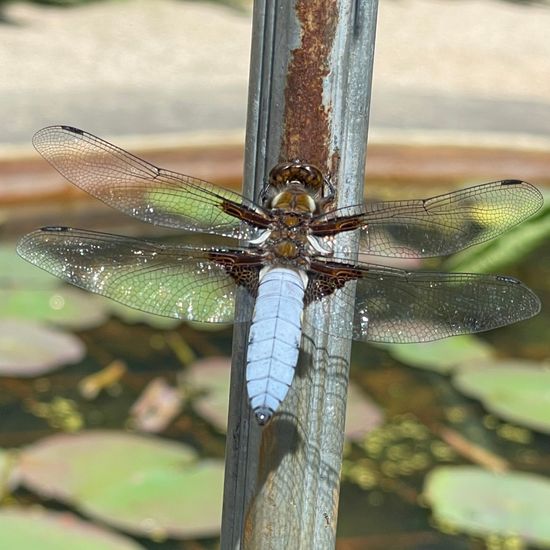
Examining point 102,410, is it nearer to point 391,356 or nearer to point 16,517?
point 16,517

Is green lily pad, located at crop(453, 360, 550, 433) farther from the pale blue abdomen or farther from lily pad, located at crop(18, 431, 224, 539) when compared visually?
the pale blue abdomen

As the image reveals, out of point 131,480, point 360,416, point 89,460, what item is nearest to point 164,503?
point 131,480

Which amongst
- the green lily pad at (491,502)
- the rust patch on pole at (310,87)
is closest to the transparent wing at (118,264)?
the rust patch on pole at (310,87)

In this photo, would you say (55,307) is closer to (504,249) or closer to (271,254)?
(504,249)

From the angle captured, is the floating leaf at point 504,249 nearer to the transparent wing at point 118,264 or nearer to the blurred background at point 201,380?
the blurred background at point 201,380

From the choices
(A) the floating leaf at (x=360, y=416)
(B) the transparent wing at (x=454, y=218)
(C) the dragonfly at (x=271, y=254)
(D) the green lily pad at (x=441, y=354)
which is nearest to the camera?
(C) the dragonfly at (x=271, y=254)

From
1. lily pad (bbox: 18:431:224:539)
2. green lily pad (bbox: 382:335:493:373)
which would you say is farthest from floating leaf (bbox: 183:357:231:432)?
green lily pad (bbox: 382:335:493:373)
